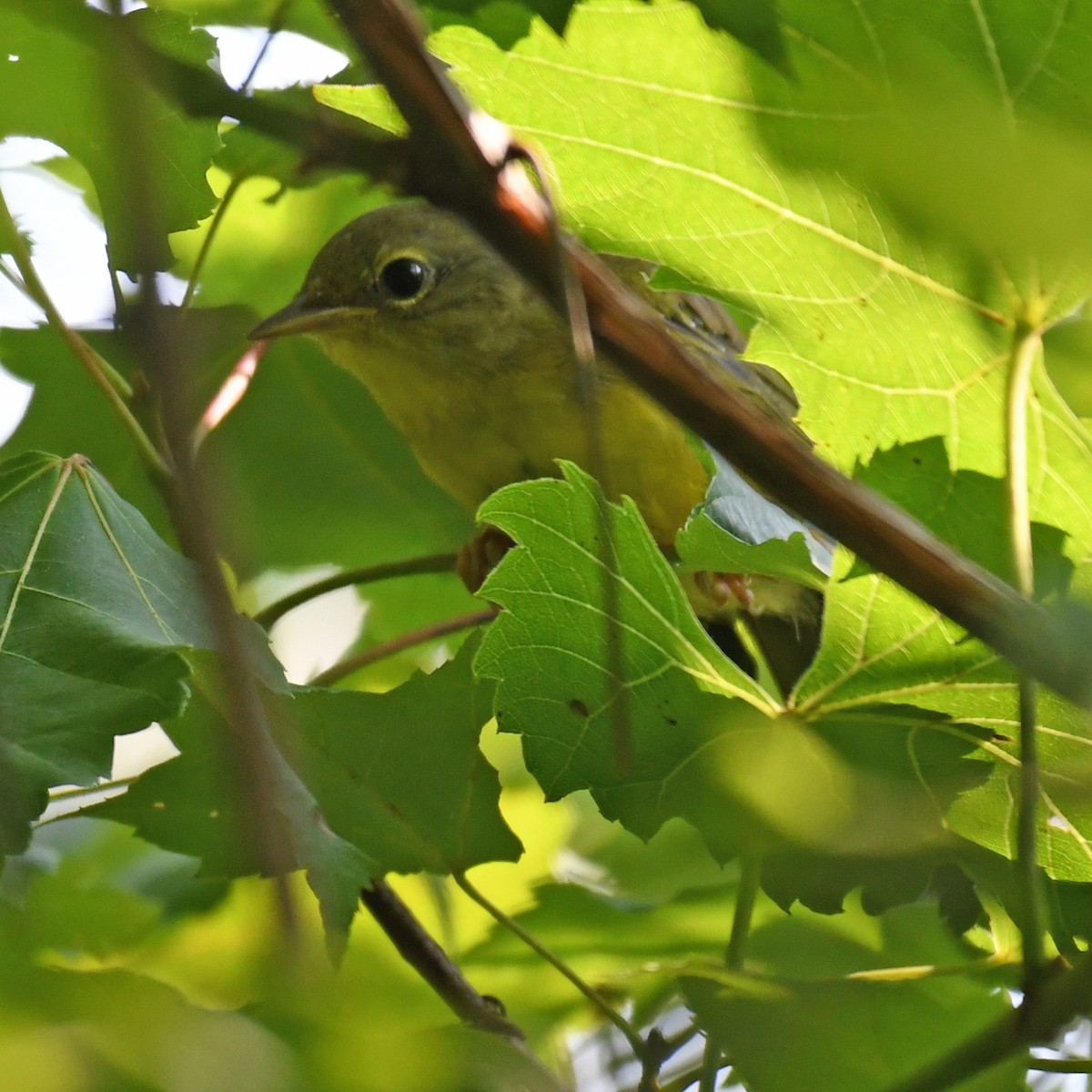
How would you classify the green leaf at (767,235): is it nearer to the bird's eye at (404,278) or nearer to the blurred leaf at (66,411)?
the blurred leaf at (66,411)

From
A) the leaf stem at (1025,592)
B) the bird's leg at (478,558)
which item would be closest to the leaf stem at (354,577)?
the bird's leg at (478,558)

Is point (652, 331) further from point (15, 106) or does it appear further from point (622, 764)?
point (15, 106)

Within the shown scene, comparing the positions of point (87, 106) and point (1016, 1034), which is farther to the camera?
point (87, 106)

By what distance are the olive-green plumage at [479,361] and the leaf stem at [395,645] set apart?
0.42 m

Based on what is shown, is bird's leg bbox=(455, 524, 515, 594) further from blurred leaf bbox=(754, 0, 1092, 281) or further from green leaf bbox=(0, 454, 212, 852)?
blurred leaf bbox=(754, 0, 1092, 281)

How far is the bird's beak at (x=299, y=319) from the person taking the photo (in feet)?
7.38

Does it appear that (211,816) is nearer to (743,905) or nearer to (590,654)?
(590,654)

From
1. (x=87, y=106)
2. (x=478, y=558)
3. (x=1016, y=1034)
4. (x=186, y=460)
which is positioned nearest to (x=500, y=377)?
(x=478, y=558)

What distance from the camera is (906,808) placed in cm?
135

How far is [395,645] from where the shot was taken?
195cm

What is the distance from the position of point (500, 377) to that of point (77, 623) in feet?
4.56

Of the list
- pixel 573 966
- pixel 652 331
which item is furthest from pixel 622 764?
pixel 573 966

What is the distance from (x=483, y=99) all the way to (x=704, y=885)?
1089 mm

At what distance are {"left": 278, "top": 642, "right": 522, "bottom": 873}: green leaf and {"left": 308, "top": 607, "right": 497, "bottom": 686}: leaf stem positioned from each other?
8.7 inches
